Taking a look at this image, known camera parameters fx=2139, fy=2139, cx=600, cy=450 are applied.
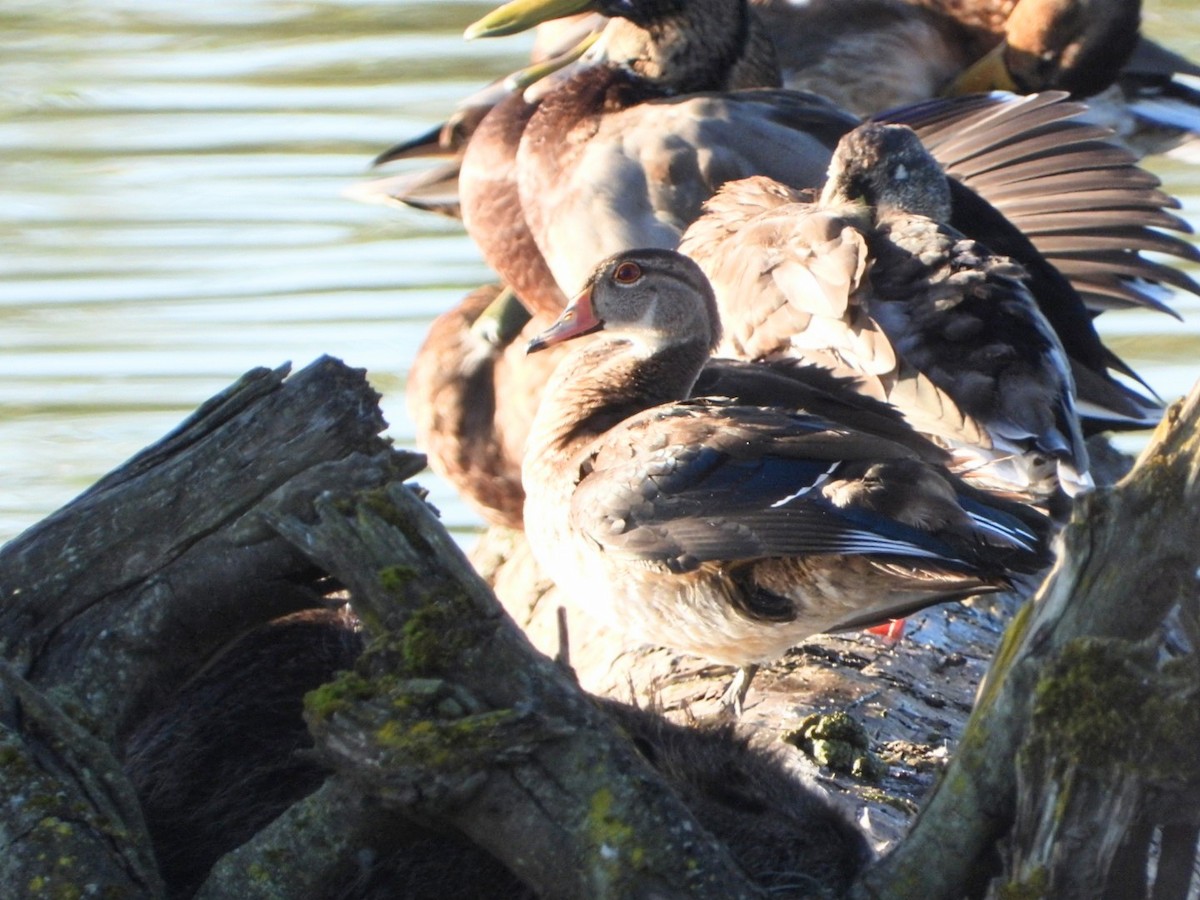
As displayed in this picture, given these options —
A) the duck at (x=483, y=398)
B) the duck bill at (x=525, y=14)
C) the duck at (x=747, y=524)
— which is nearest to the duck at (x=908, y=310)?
the duck at (x=747, y=524)

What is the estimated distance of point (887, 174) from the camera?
16.0ft

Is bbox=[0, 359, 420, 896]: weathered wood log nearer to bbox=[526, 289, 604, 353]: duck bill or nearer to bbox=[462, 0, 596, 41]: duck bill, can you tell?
bbox=[526, 289, 604, 353]: duck bill

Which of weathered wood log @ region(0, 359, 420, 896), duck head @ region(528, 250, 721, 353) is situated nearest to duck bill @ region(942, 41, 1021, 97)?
duck head @ region(528, 250, 721, 353)

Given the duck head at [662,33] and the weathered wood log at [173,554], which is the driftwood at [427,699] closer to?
the weathered wood log at [173,554]

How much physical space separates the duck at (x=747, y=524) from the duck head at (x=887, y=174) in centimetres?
114

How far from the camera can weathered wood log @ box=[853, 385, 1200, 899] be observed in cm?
222

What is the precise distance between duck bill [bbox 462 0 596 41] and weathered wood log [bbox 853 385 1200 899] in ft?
13.0

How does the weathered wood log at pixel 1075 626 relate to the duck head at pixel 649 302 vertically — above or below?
above

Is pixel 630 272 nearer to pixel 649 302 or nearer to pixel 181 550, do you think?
pixel 649 302

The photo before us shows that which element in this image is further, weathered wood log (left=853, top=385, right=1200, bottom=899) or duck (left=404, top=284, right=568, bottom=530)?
duck (left=404, top=284, right=568, bottom=530)

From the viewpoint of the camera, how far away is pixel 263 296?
808 cm

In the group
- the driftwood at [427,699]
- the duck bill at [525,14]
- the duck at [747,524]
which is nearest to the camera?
the driftwood at [427,699]

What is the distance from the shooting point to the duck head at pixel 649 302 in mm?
4062

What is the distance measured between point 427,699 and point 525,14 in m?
3.97
